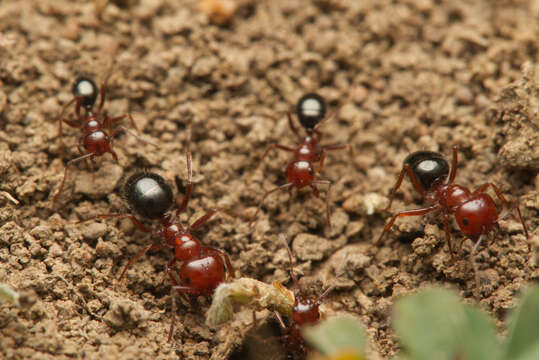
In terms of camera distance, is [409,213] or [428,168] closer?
[409,213]

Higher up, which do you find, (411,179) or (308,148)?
(308,148)

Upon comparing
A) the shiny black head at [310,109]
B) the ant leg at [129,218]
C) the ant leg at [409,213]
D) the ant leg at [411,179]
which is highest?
the shiny black head at [310,109]

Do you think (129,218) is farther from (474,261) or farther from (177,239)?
(474,261)

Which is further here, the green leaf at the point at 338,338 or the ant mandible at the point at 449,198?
the ant mandible at the point at 449,198

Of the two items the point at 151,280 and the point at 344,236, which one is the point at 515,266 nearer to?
the point at 344,236

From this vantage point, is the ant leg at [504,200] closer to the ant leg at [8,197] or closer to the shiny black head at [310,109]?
the shiny black head at [310,109]

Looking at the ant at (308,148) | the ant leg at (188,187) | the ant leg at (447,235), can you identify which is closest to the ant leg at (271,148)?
the ant at (308,148)

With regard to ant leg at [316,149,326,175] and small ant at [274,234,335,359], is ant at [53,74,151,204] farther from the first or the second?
small ant at [274,234,335,359]

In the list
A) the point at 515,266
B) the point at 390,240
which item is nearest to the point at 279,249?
the point at 390,240

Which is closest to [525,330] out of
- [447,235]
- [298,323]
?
[447,235]
